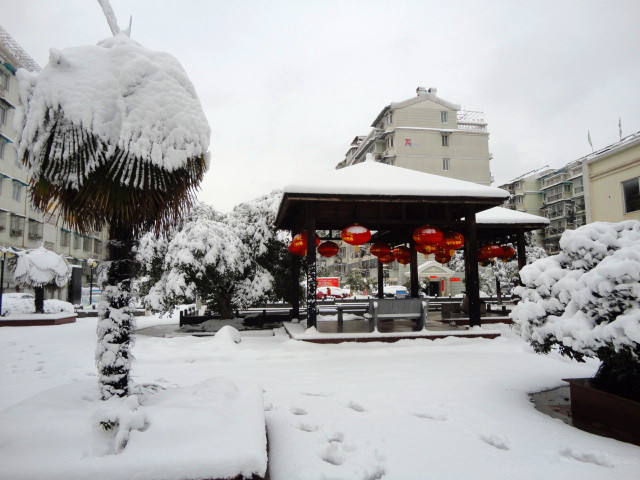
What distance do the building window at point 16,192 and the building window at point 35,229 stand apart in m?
2.24

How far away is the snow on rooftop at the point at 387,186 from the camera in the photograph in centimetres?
929

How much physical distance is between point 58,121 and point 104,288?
1420 mm

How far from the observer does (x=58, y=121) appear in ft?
10.2

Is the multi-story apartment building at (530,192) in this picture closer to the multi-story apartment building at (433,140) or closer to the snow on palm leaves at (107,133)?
the multi-story apartment building at (433,140)

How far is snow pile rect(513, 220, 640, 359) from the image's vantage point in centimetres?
388

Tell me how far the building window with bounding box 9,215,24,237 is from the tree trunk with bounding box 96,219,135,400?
32.9 m

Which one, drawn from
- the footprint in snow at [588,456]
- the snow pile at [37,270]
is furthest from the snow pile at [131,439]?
the snow pile at [37,270]

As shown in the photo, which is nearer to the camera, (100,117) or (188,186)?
(100,117)

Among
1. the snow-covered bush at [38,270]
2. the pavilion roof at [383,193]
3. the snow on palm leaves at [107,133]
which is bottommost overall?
the snow-covered bush at [38,270]

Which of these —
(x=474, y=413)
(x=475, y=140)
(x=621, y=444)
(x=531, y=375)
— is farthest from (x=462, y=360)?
(x=475, y=140)

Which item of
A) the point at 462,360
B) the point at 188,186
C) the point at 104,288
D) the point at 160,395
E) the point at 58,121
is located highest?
the point at 58,121

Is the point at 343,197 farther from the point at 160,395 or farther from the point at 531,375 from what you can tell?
the point at 160,395

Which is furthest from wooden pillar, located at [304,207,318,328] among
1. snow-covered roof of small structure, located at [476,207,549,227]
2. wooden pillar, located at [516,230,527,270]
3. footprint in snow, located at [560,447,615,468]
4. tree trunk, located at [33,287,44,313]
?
tree trunk, located at [33,287,44,313]

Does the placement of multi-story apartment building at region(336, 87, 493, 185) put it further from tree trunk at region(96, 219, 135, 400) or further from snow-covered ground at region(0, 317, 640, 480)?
tree trunk at region(96, 219, 135, 400)
